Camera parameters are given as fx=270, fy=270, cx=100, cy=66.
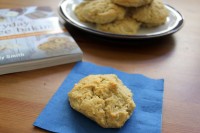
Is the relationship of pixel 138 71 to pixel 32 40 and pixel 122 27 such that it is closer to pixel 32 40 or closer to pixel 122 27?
pixel 122 27

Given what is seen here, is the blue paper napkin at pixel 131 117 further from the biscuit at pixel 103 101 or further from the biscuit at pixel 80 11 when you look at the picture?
the biscuit at pixel 80 11

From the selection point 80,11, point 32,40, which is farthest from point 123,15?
point 32,40

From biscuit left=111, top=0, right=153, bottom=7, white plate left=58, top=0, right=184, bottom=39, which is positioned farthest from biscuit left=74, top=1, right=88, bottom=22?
biscuit left=111, top=0, right=153, bottom=7

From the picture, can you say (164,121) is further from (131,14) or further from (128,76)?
(131,14)

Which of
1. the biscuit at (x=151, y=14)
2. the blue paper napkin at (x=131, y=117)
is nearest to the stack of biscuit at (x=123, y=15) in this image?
the biscuit at (x=151, y=14)

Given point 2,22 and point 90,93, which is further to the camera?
point 2,22

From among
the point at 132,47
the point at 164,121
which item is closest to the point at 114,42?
the point at 132,47
